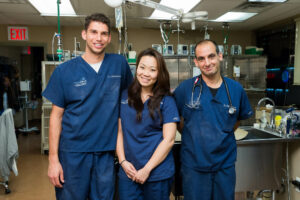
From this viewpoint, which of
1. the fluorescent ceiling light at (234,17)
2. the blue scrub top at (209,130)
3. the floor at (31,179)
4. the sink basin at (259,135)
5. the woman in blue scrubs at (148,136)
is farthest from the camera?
the fluorescent ceiling light at (234,17)

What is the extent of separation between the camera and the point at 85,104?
1.36m

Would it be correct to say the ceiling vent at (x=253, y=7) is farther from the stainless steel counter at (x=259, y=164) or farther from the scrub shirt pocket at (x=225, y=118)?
the scrub shirt pocket at (x=225, y=118)

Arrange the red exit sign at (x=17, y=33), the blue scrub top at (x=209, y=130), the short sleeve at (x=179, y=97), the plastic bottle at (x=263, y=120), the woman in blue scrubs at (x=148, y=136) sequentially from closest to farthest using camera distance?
1. the woman in blue scrubs at (x=148, y=136)
2. the blue scrub top at (x=209, y=130)
3. the short sleeve at (x=179, y=97)
4. the plastic bottle at (x=263, y=120)
5. the red exit sign at (x=17, y=33)

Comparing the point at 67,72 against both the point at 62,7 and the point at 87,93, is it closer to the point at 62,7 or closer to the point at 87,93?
the point at 87,93

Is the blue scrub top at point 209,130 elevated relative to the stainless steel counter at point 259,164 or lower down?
elevated

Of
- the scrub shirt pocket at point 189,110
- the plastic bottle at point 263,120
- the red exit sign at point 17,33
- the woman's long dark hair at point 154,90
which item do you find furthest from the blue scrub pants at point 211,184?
the red exit sign at point 17,33

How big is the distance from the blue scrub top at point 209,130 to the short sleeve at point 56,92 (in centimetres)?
71

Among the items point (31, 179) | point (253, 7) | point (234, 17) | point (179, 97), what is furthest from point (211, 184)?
point (234, 17)

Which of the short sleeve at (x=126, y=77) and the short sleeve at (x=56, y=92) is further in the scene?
the short sleeve at (x=126, y=77)

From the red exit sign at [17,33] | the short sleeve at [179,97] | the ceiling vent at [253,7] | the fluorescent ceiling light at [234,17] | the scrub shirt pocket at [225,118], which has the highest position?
the fluorescent ceiling light at [234,17]

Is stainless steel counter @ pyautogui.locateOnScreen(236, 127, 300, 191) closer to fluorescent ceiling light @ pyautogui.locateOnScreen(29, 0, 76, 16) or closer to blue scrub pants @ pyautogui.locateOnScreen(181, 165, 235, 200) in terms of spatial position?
blue scrub pants @ pyautogui.locateOnScreen(181, 165, 235, 200)

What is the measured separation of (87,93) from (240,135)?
4.44 ft

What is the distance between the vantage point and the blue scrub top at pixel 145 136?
52.9 inches

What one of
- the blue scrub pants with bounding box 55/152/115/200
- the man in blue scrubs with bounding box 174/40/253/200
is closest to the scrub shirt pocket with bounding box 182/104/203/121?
the man in blue scrubs with bounding box 174/40/253/200
